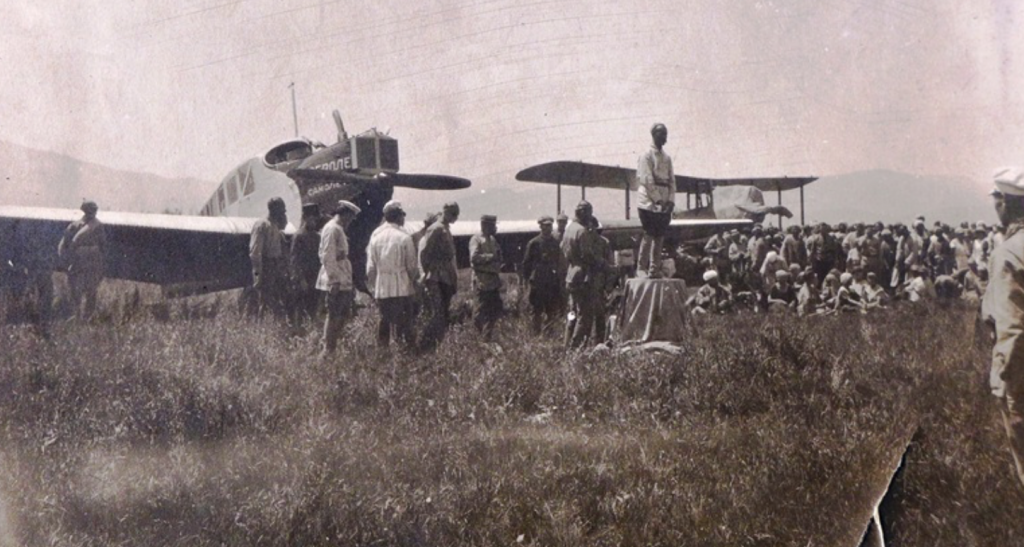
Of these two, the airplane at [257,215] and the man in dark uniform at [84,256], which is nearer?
the man in dark uniform at [84,256]

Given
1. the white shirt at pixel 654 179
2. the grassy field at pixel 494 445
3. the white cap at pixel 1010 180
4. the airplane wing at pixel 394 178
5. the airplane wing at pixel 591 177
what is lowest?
the grassy field at pixel 494 445

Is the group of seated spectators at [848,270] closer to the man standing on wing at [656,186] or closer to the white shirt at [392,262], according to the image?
the man standing on wing at [656,186]

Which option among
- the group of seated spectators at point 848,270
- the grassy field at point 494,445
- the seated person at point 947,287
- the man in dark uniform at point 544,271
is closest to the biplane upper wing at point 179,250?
the man in dark uniform at point 544,271

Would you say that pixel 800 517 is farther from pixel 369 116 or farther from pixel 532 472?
pixel 369 116

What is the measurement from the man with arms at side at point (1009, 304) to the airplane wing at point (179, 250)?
7704 mm

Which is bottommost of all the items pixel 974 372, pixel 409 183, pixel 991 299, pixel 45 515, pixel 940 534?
pixel 940 534

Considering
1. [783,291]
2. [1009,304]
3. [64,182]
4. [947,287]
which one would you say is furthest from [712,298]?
[64,182]

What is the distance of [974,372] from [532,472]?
2.23 metres

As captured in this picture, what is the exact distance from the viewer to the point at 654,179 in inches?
191

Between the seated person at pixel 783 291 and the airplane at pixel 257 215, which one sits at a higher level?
the airplane at pixel 257 215

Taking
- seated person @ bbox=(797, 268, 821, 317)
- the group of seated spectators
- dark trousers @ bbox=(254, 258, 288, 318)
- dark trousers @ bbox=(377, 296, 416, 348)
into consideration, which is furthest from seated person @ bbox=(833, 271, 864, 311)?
dark trousers @ bbox=(254, 258, 288, 318)

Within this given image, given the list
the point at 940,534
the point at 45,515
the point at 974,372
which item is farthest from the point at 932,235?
the point at 45,515

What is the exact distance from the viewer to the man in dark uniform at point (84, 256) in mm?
4758

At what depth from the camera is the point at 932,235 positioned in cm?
916
